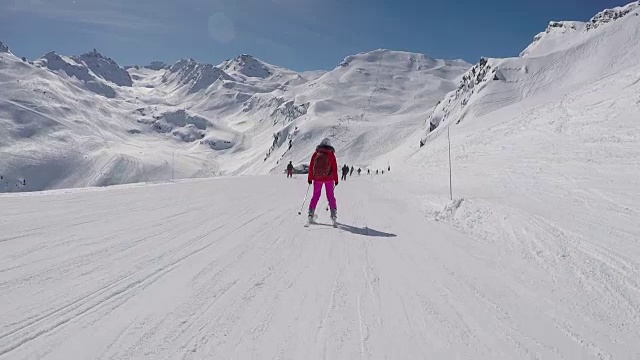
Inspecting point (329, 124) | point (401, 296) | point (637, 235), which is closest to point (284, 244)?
point (401, 296)

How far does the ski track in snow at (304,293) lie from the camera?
3146mm

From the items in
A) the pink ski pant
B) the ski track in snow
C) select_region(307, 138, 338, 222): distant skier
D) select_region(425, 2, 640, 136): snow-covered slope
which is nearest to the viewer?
the ski track in snow

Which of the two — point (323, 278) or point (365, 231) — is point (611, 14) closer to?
point (365, 231)

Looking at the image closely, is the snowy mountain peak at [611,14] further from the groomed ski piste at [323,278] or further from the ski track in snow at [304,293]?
the ski track in snow at [304,293]

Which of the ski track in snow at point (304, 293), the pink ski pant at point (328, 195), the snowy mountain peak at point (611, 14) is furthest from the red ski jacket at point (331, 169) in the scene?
the snowy mountain peak at point (611, 14)

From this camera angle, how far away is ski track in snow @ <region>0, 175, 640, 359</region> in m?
3.15

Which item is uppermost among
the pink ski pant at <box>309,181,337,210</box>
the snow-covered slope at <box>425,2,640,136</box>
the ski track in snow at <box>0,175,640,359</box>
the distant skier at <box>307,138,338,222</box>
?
the snow-covered slope at <box>425,2,640,136</box>

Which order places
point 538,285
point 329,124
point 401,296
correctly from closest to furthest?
1. point 401,296
2. point 538,285
3. point 329,124

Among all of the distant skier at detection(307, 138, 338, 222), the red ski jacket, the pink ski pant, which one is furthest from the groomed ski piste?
the red ski jacket

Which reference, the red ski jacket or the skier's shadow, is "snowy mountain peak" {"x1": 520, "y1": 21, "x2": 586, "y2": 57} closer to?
the red ski jacket

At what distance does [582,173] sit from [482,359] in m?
12.8

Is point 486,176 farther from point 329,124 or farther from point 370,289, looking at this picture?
point 329,124

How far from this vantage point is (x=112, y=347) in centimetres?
299

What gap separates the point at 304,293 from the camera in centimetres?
426
